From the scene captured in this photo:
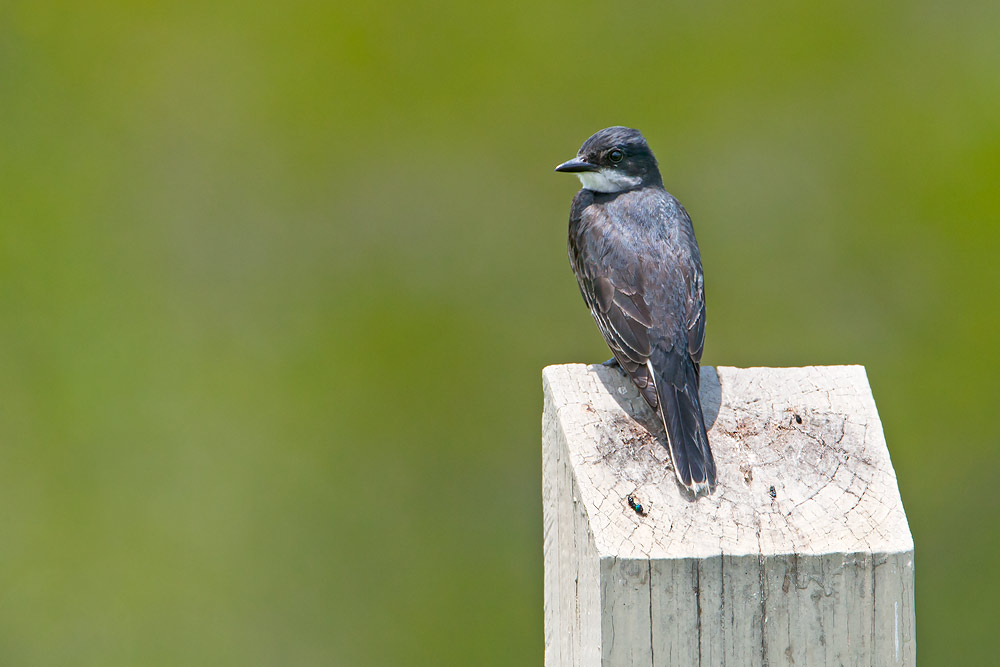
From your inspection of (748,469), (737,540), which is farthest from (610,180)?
(737,540)

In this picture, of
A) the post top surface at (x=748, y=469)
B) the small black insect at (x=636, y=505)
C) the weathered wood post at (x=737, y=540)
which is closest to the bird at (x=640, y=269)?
the post top surface at (x=748, y=469)

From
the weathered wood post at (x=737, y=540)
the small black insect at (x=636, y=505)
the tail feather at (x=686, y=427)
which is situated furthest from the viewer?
the tail feather at (x=686, y=427)

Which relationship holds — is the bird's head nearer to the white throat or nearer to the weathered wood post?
the white throat

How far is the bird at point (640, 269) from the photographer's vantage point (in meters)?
3.92

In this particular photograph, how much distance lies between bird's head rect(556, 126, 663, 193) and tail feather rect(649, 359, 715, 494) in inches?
62.6

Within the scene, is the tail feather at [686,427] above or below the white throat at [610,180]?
below

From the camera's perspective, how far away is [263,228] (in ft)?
30.3

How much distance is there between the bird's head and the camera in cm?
539

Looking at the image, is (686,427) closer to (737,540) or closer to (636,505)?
(636,505)

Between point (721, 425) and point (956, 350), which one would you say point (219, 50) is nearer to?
point (956, 350)

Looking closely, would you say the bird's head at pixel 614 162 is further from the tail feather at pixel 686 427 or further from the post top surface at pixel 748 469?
the post top surface at pixel 748 469

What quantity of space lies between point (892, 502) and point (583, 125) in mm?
6511

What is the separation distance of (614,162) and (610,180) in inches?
3.1

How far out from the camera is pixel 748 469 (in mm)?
3070
